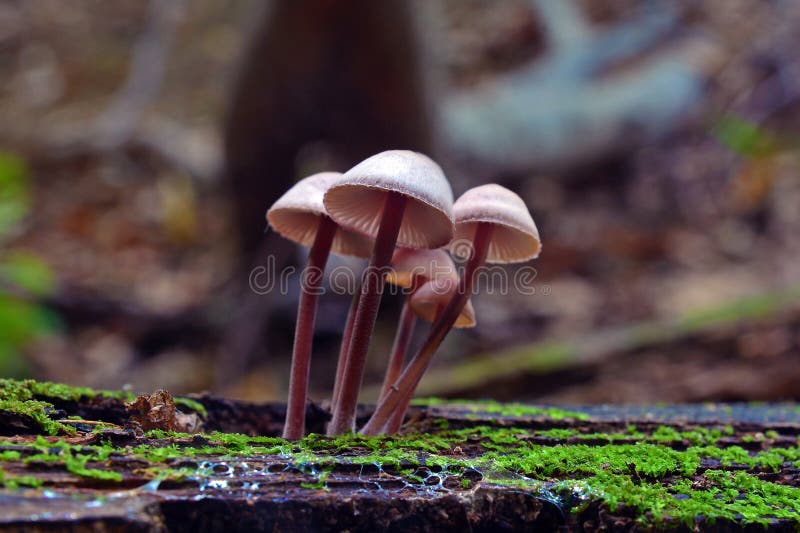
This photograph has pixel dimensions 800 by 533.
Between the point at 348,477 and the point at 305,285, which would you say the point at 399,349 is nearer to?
the point at 305,285

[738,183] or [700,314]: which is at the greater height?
[738,183]

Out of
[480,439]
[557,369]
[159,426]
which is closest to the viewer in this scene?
[159,426]

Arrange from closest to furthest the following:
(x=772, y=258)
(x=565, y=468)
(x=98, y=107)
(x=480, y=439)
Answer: (x=565, y=468) < (x=480, y=439) < (x=772, y=258) < (x=98, y=107)

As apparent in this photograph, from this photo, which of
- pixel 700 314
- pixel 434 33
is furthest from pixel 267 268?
pixel 700 314

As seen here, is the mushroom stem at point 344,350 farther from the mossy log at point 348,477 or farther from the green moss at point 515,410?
the green moss at point 515,410

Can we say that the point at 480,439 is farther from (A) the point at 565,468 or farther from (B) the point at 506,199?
(B) the point at 506,199
